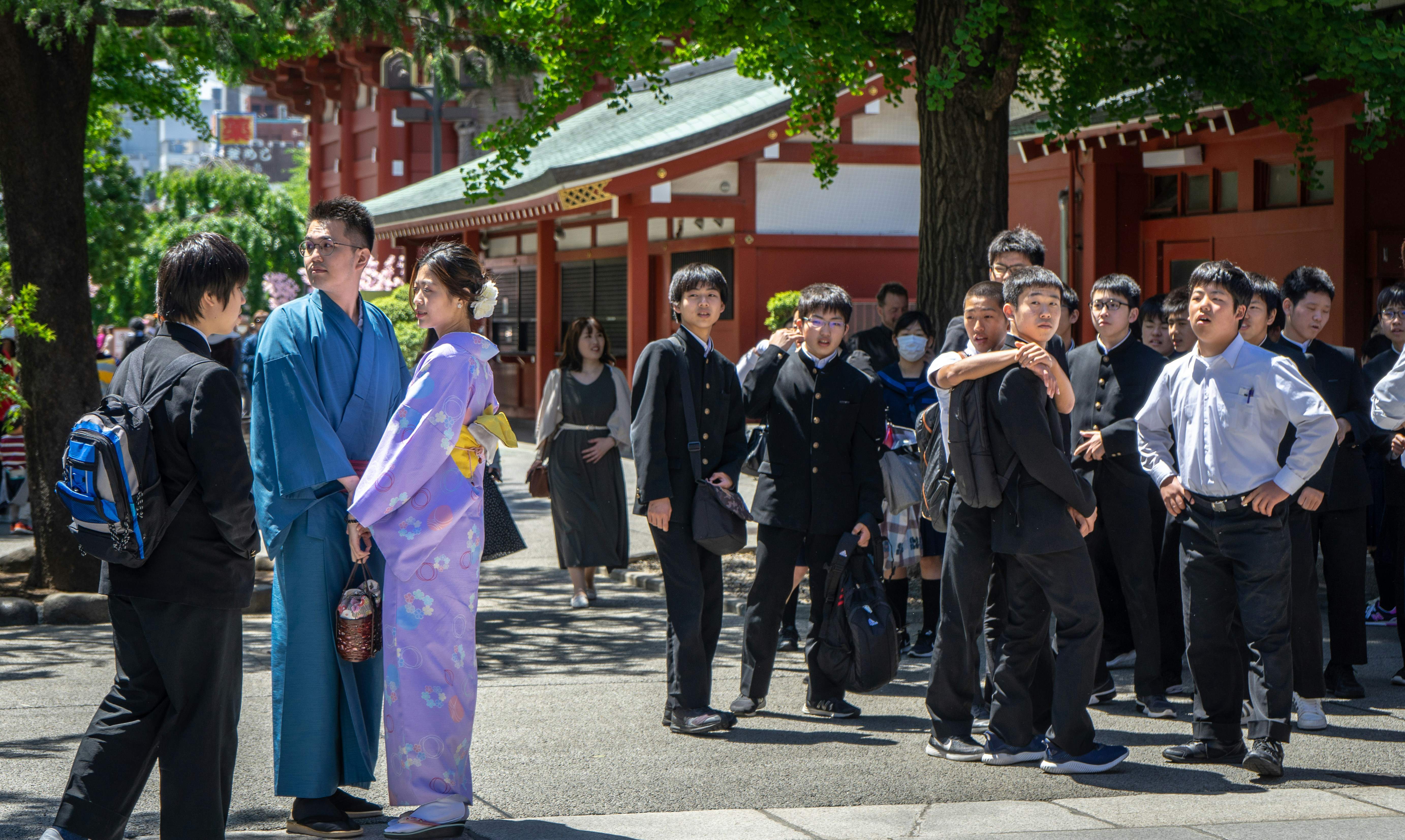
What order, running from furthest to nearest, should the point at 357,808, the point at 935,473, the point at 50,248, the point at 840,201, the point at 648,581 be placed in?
the point at 840,201
the point at 648,581
the point at 50,248
the point at 935,473
the point at 357,808

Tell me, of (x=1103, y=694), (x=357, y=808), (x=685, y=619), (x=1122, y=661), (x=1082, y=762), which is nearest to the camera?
(x=357, y=808)

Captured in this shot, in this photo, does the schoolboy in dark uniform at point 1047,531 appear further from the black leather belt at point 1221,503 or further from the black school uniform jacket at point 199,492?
the black school uniform jacket at point 199,492

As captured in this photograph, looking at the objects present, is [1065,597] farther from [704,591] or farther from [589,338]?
[589,338]

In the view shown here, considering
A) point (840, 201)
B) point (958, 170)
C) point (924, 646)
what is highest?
point (840, 201)

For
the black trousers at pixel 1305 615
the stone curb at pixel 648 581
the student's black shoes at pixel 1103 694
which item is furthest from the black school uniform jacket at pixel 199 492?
the stone curb at pixel 648 581

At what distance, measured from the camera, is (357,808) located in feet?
14.9

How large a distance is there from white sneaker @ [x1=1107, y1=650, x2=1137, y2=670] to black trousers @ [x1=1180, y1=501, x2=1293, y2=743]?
63.2 inches

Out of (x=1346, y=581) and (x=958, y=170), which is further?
(x=958, y=170)

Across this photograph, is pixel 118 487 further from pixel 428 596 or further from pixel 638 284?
pixel 638 284

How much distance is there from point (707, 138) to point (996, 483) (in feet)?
37.5

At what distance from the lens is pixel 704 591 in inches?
228

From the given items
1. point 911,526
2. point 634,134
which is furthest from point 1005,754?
point 634,134

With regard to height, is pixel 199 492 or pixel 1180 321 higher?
pixel 1180 321

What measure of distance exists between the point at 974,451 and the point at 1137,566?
1346 millimetres
